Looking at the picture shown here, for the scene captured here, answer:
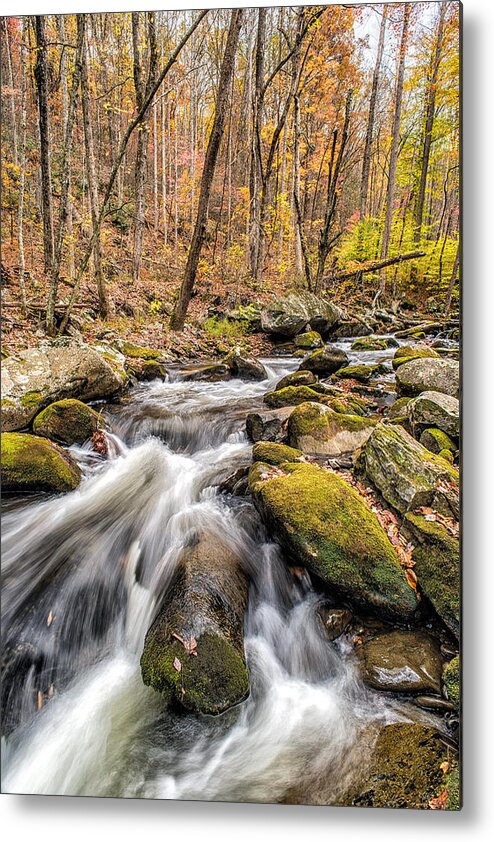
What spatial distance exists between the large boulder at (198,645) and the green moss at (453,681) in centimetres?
92

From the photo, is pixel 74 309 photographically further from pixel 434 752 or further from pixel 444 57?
pixel 434 752

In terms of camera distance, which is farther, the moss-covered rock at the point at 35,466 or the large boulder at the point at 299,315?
the large boulder at the point at 299,315

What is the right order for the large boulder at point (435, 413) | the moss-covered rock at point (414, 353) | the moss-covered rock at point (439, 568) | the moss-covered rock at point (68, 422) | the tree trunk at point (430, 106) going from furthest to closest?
the moss-covered rock at point (414, 353) < the moss-covered rock at point (68, 422) < the large boulder at point (435, 413) < the tree trunk at point (430, 106) < the moss-covered rock at point (439, 568)

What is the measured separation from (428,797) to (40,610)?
6.28ft

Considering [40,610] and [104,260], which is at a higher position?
[104,260]

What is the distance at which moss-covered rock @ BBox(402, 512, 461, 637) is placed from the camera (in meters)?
2.05

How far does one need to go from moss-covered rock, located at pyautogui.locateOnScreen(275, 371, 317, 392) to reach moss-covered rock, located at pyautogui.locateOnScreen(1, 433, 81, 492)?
149 cm

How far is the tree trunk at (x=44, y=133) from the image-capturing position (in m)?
2.29

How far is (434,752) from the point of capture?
1.78 m

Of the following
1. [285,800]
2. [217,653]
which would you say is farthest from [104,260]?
[285,800]

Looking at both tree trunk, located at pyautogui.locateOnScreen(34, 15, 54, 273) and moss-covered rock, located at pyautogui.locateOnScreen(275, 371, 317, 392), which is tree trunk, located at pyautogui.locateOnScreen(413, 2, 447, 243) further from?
tree trunk, located at pyautogui.locateOnScreen(34, 15, 54, 273)

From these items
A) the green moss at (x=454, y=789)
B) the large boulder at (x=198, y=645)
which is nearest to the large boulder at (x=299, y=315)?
the large boulder at (x=198, y=645)

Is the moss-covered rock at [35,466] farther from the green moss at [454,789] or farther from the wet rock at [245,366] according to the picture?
the green moss at [454,789]

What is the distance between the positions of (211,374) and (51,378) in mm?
1114
